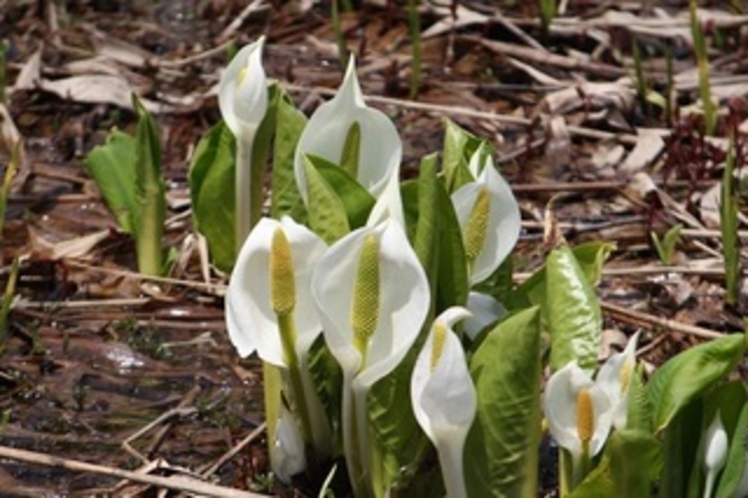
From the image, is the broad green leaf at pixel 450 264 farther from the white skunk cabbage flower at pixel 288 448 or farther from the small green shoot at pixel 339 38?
the small green shoot at pixel 339 38

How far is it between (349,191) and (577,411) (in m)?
0.49

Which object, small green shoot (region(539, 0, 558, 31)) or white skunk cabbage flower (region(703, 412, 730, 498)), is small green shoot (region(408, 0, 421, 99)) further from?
white skunk cabbage flower (region(703, 412, 730, 498))

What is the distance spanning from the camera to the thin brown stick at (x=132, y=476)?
2439 millimetres

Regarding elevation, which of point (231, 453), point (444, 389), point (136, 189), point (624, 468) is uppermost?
point (444, 389)

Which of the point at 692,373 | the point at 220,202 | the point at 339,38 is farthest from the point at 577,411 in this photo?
the point at 339,38

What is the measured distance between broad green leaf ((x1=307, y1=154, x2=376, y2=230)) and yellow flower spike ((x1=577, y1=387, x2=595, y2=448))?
1.47ft

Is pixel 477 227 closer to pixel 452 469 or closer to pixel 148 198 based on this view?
pixel 452 469

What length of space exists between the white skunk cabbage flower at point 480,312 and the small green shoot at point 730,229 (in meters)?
0.74

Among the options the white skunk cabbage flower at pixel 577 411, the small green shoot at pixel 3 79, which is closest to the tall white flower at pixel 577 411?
the white skunk cabbage flower at pixel 577 411

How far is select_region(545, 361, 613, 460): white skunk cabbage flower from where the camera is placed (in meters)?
2.18

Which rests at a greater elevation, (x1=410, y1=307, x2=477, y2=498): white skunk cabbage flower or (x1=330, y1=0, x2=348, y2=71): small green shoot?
(x1=410, y1=307, x2=477, y2=498): white skunk cabbage flower

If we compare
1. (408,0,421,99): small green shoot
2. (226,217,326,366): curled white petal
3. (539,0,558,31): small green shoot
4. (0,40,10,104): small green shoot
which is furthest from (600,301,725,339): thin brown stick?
(0,40,10,104): small green shoot

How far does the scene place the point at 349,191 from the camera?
2.42 meters

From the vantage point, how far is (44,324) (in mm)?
3295
